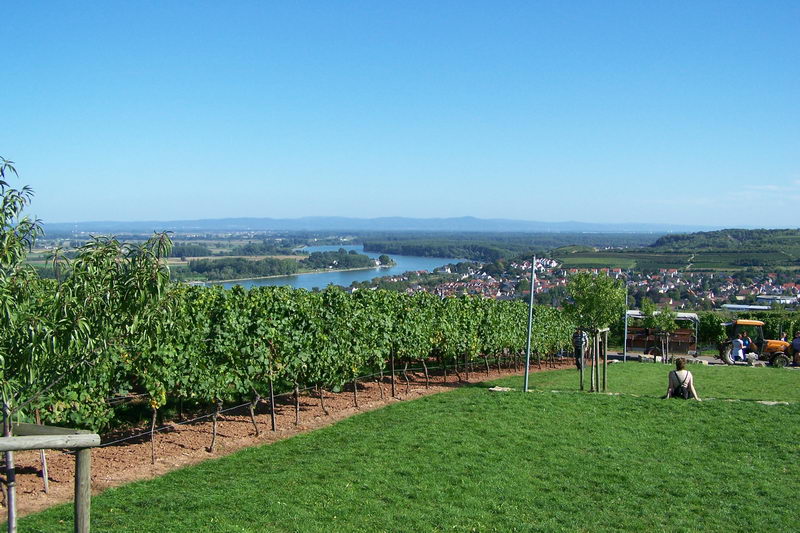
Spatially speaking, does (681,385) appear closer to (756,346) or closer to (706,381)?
(706,381)

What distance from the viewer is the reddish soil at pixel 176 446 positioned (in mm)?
8866

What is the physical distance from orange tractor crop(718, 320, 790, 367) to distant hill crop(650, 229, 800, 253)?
6045 cm

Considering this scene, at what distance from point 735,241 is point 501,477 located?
102 meters

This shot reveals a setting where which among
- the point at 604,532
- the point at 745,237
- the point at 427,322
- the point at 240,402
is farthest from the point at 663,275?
the point at 604,532

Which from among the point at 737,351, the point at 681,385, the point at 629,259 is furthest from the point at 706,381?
the point at 629,259

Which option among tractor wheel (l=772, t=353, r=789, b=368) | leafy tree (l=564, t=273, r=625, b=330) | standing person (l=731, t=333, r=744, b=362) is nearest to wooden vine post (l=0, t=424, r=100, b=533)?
leafy tree (l=564, t=273, r=625, b=330)

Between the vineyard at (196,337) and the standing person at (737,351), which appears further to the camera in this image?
the standing person at (737,351)

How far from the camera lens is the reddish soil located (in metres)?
8.87

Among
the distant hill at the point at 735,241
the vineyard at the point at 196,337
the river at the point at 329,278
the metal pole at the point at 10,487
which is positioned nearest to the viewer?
the metal pole at the point at 10,487

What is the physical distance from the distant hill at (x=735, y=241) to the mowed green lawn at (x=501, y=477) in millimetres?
84847

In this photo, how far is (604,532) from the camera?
7.27m

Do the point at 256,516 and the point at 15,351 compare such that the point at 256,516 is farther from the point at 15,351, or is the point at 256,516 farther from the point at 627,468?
the point at 627,468

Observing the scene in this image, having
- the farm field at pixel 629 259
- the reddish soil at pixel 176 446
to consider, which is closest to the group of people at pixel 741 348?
the reddish soil at pixel 176 446

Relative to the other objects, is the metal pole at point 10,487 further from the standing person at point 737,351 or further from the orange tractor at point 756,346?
the standing person at point 737,351
